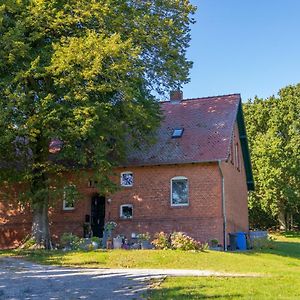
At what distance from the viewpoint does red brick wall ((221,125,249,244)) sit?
27109mm

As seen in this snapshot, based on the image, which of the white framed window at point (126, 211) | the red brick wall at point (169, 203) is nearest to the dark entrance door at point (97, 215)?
the red brick wall at point (169, 203)

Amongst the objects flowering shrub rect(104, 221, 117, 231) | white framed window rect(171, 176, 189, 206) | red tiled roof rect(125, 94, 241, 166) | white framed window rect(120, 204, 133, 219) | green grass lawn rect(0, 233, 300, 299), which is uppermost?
red tiled roof rect(125, 94, 241, 166)

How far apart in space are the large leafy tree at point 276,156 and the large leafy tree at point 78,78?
988 inches

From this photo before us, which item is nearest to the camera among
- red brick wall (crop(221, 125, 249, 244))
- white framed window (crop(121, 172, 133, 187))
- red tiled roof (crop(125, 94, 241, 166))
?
red tiled roof (crop(125, 94, 241, 166))

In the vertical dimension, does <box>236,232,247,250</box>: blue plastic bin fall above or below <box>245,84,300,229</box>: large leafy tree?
below

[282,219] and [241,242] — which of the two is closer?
[241,242]

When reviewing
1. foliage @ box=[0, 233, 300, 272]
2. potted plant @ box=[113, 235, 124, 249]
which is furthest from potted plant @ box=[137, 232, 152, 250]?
foliage @ box=[0, 233, 300, 272]

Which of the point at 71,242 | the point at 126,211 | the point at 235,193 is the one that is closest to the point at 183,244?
the point at 71,242

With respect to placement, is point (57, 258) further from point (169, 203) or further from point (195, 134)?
point (195, 134)

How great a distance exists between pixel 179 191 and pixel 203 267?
955 cm

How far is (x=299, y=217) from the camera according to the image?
52031 mm

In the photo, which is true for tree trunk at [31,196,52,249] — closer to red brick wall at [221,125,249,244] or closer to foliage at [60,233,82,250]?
foliage at [60,233,82,250]

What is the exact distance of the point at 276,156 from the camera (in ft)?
156

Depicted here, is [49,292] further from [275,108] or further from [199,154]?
[275,108]
